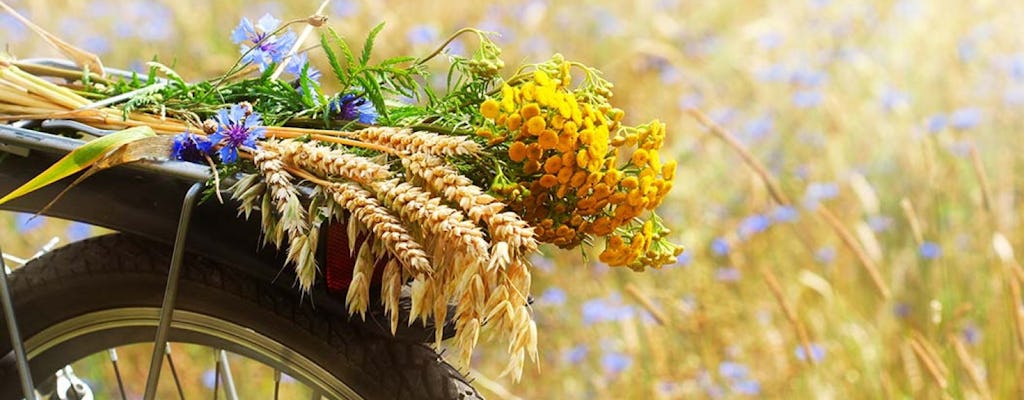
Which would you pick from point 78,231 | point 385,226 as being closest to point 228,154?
point 385,226

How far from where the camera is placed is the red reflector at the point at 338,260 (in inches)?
54.9

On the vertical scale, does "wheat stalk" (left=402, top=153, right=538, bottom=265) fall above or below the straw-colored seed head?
below

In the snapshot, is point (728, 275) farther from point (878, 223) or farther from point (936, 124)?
point (936, 124)

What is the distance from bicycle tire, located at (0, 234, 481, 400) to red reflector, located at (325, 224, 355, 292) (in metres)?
0.06

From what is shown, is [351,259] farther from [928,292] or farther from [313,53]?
[313,53]

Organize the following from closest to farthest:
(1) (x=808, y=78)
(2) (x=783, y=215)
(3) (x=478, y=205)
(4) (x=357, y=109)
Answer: (3) (x=478, y=205)
(4) (x=357, y=109)
(2) (x=783, y=215)
(1) (x=808, y=78)

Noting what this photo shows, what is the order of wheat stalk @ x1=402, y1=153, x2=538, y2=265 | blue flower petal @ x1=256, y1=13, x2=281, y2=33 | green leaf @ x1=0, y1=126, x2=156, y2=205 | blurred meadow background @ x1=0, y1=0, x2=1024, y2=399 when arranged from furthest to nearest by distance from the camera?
blurred meadow background @ x1=0, y1=0, x2=1024, y2=399 → blue flower petal @ x1=256, y1=13, x2=281, y2=33 → green leaf @ x1=0, y1=126, x2=156, y2=205 → wheat stalk @ x1=402, y1=153, x2=538, y2=265

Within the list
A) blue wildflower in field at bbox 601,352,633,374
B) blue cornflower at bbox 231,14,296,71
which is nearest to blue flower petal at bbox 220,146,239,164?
blue cornflower at bbox 231,14,296,71

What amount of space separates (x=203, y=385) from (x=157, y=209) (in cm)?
163

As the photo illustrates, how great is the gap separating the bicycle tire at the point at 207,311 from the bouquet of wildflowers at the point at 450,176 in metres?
0.10

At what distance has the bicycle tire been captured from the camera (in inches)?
58.2

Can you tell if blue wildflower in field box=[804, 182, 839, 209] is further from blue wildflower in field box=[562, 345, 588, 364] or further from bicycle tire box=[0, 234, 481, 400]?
bicycle tire box=[0, 234, 481, 400]

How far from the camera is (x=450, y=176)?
50.2 inches

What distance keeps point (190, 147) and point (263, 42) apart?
0.22 metres
